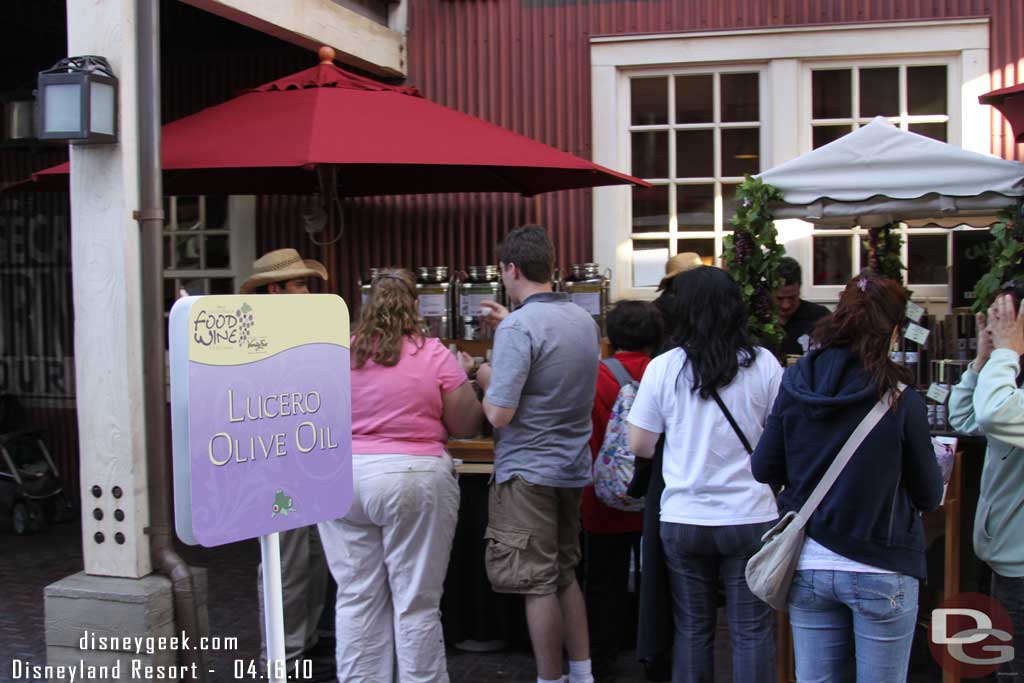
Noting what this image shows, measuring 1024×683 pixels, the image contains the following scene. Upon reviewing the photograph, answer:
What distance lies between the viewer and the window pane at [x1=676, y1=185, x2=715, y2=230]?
22.6ft

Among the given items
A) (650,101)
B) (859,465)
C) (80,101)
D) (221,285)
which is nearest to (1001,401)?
(859,465)

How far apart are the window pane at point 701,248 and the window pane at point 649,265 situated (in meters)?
0.10

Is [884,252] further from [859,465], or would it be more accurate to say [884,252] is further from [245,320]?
[245,320]

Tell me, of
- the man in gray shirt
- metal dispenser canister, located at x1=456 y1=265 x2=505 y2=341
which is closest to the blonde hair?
the man in gray shirt

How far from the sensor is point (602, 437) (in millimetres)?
4297

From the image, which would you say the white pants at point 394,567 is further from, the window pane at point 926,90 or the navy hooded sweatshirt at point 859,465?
the window pane at point 926,90

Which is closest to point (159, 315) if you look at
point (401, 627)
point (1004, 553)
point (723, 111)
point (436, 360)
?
point (436, 360)

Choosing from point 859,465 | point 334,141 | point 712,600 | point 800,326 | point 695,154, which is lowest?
point 712,600

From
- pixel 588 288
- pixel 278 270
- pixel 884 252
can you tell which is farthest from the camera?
pixel 588 288

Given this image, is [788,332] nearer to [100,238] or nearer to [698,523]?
[698,523]

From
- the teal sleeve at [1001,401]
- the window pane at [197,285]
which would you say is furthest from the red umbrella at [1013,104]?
the window pane at [197,285]

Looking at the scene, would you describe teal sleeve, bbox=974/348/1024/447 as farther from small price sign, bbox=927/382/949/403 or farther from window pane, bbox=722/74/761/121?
window pane, bbox=722/74/761/121

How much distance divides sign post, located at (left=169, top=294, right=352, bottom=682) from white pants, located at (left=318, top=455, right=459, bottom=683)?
876 mm

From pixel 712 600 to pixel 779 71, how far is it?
166 inches
